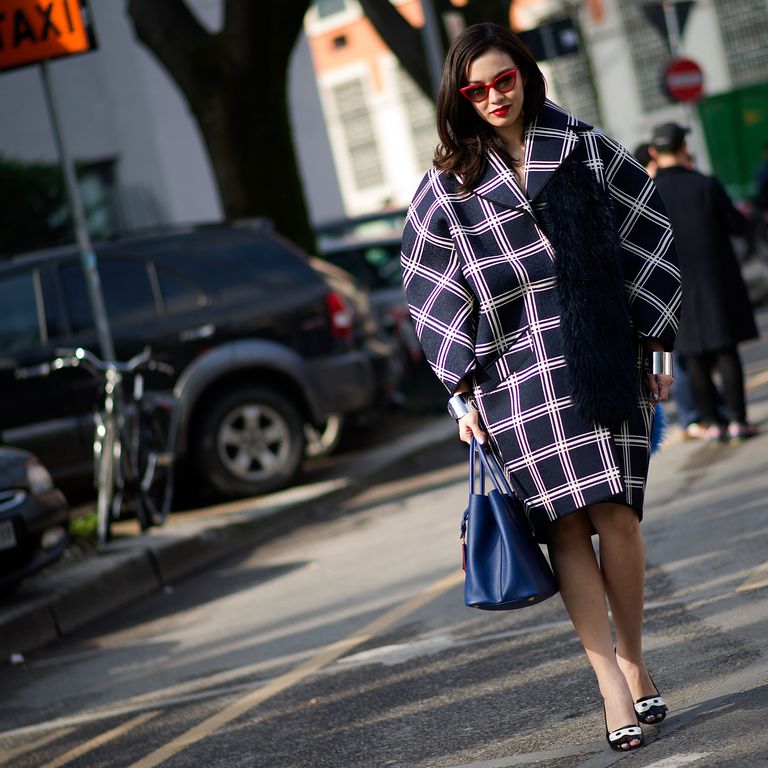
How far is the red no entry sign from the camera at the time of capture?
1642cm

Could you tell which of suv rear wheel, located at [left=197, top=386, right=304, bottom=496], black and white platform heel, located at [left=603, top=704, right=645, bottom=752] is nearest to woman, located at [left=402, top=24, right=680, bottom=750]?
black and white platform heel, located at [left=603, top=704, right=645, bottom=752]

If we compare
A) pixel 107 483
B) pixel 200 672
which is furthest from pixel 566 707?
pixel 107 483

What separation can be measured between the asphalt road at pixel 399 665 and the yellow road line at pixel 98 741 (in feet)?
0.04

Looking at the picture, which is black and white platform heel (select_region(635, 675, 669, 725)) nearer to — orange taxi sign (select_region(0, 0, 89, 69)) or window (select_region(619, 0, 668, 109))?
orange taxi sign (select_region(0, 0, 89, 69))

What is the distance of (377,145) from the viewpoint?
4928 centimetres

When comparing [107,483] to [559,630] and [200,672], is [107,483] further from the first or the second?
[559,630]

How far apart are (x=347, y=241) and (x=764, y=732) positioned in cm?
1092

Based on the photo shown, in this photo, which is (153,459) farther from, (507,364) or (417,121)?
(417,121)

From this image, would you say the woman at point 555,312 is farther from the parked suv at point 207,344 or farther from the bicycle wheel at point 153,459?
the parked suv at point 207,344

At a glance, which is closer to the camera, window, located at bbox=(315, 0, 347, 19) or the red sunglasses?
the red sunglasses

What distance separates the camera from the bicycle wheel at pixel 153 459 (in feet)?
30.0

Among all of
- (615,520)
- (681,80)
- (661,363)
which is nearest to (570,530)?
(615,520)

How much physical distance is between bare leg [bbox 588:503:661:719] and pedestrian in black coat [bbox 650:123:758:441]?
183 inches

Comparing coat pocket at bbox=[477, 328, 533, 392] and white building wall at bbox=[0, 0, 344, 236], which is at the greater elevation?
white building wall at bbox=[0, 0, 344, 236]
